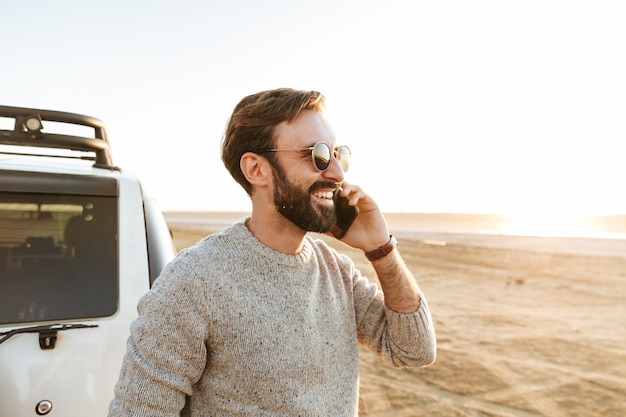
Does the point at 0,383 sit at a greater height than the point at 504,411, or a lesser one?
greater

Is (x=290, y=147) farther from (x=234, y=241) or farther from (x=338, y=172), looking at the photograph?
(x=234, y=241)

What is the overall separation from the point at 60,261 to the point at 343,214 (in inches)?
55.9

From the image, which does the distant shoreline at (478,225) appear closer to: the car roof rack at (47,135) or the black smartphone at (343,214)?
the car roof rack at (47,135)

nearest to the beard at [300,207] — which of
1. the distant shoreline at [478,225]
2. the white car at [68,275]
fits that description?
the white car at [68,275]

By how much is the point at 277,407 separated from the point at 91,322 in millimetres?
1113

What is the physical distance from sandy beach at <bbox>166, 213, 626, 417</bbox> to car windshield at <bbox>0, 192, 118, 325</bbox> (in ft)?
10.7

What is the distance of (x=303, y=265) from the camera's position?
1.78 m

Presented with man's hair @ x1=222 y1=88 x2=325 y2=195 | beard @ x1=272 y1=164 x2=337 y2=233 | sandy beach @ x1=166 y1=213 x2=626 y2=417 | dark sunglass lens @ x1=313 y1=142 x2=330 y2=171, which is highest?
man's hair @ x1=222 y1=88 x2=325 y2=195

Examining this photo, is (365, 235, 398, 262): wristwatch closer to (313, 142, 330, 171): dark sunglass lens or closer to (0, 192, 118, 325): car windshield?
(313, 142, 330, 171): dark sunglass lens

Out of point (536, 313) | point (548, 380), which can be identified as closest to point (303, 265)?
point (548, 380)

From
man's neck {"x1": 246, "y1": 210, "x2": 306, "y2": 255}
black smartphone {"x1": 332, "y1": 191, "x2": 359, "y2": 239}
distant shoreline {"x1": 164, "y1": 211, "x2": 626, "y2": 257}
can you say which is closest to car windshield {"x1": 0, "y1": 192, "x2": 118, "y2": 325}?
man's neck {"x1": 246, "y1": 210, "x2": 306, "y2": 255}

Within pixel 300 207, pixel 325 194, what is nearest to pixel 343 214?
pixel 325 194

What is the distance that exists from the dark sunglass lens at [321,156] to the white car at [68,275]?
1.07 meters

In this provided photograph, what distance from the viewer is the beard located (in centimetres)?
175
